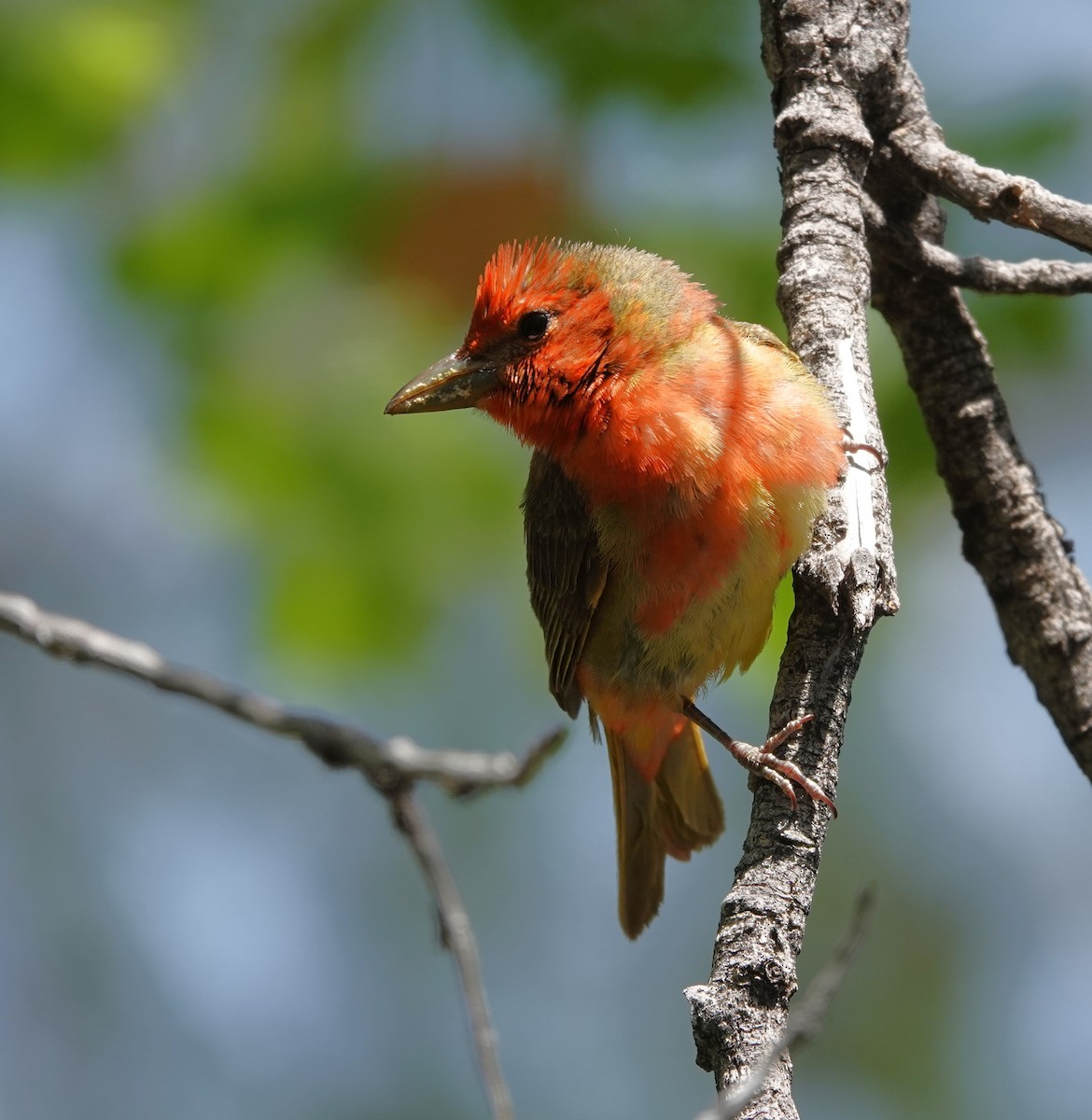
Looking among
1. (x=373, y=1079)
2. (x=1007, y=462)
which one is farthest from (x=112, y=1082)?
(x=1007, y=462)

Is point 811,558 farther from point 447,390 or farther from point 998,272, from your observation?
point 447,390

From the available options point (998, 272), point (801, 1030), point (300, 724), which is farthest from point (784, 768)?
point (998, 272)

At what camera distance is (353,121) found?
4746 mm

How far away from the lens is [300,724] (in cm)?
202

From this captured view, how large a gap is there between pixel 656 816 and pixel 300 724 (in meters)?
3.10

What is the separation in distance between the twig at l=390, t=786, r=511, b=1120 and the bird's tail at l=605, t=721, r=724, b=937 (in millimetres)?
2883

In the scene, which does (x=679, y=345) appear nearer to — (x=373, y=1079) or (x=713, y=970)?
(x=713, y=970)

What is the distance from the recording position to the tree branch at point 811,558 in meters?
2.48

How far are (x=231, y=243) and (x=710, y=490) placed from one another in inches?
72.0

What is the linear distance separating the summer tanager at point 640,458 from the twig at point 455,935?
173cm

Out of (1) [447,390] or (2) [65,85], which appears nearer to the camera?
(1) [447,390]

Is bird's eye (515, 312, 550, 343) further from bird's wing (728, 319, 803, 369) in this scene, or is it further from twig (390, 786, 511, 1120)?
twig (390, 786, 511, 1120)

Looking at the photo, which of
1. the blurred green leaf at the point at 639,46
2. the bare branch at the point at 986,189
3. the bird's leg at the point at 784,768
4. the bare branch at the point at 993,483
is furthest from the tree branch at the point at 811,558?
the blurred green leaf at the point at 639,46

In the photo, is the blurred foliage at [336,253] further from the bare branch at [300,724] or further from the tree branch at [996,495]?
the bare branch at [300,724]
